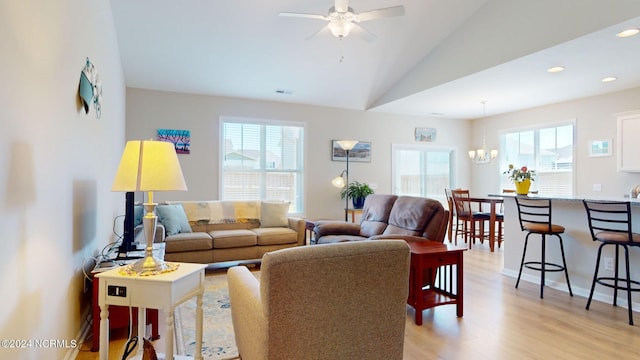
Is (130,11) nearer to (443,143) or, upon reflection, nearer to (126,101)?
(126,101)

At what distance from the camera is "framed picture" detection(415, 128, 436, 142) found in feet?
25.0

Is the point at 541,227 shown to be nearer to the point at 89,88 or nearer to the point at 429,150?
the point at 89,88

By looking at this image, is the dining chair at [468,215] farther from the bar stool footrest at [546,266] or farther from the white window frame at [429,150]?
the bar stool footrest at [546,266]

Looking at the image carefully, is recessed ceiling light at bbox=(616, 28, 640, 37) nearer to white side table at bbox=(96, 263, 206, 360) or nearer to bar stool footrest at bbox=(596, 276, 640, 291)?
bar stool footrest at bbox=(596, 276, 640, 291)

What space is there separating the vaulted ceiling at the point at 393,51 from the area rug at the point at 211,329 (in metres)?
2.94

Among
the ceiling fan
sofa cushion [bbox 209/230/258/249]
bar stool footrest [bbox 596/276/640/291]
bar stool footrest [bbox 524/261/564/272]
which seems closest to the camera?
bar stool footrest [bbox 596/276/640/291]

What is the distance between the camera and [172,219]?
4293 millimetres

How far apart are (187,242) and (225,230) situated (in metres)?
0.77

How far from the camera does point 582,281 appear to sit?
12.0 feet

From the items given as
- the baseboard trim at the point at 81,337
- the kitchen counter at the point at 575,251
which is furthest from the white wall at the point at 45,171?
the kitchen counter at the point at 575,251

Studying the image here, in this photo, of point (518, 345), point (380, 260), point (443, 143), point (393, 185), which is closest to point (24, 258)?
point (380, 260)

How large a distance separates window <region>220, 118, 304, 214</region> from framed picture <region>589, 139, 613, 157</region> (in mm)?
4826

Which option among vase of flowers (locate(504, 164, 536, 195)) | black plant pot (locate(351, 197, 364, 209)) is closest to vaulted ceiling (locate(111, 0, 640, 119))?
vase of flowers (locate(504, 164, 536, 195))

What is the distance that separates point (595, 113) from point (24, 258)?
725 cm
